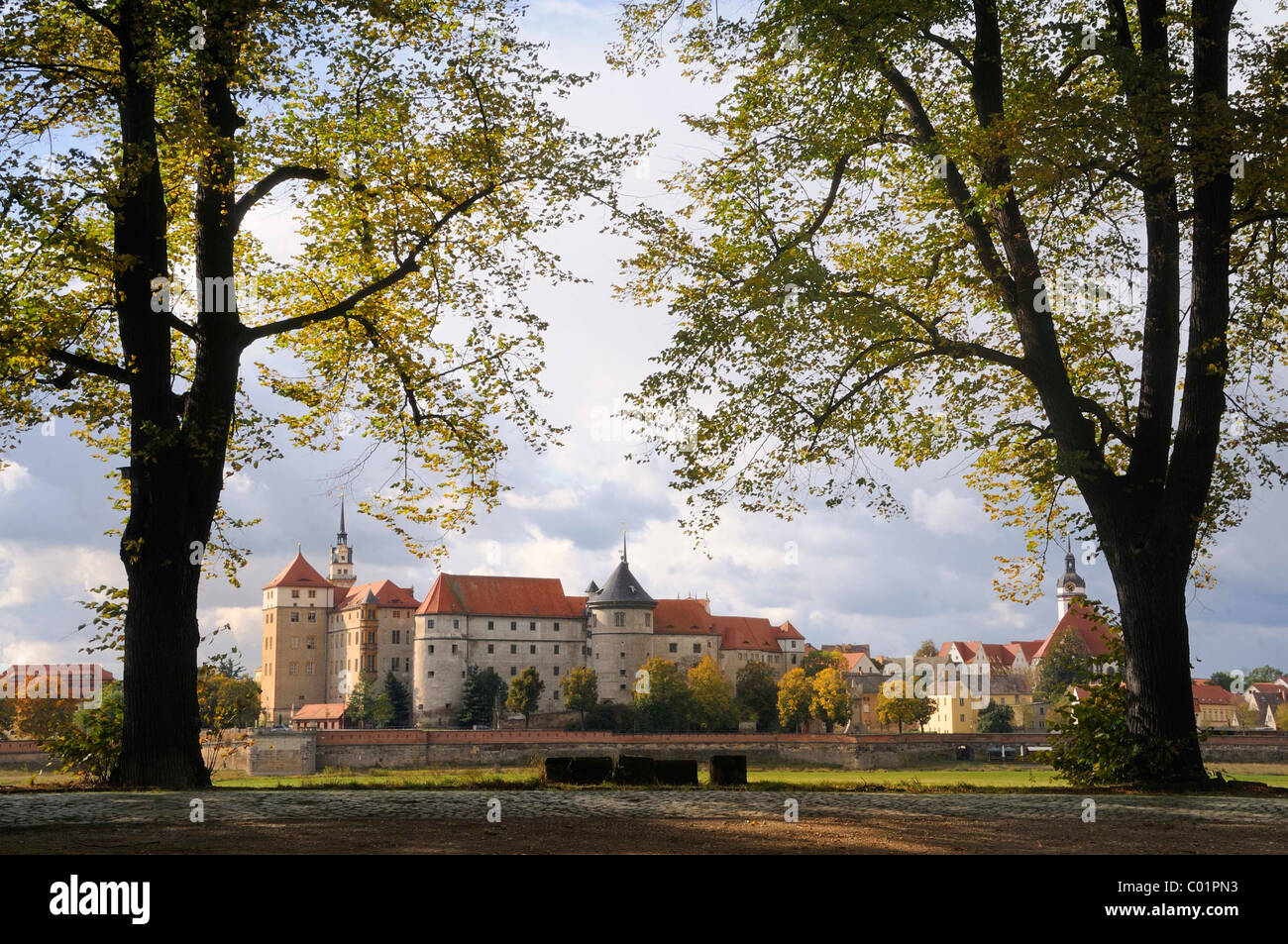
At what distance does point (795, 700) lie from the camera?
92250 mm

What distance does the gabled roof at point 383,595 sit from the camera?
117500 mm

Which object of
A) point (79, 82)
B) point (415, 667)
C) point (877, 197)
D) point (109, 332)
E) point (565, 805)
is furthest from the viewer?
point (415, 667)

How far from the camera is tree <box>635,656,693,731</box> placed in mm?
89375

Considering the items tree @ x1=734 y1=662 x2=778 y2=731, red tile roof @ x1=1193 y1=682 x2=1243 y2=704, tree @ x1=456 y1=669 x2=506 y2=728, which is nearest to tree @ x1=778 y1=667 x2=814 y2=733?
tree @ x1=734 y1=662 x2=778 y2=731

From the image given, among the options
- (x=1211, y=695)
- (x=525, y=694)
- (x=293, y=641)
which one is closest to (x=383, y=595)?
(x=293, y=641)

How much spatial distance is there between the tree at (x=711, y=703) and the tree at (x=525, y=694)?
1336 centimetres

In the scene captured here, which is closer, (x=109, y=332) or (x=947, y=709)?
(x=109, y=332)

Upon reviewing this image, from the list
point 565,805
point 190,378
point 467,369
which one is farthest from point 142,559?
point 565,805

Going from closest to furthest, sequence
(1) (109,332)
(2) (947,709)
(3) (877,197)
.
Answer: (1) (109,332) < (3) (877,197) < (2) (947,709)

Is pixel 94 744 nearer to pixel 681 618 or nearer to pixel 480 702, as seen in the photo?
pixel 480 702

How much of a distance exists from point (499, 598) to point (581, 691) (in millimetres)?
19577

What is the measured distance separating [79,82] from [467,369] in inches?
217
